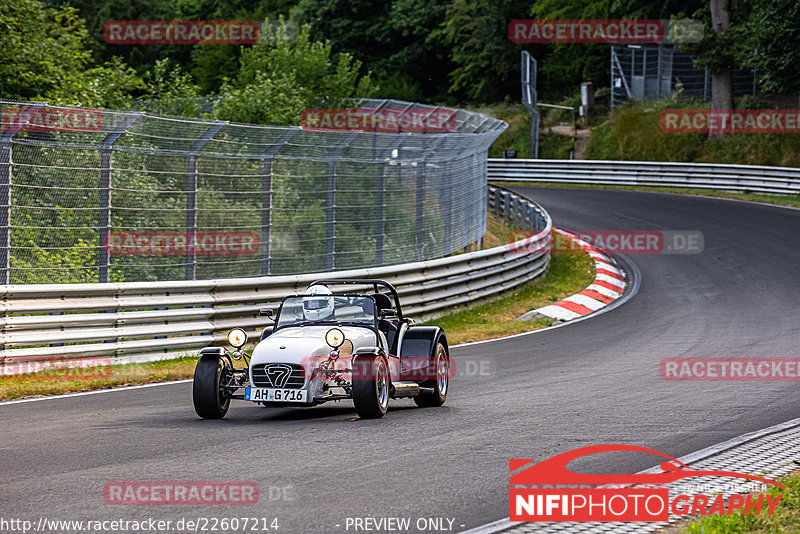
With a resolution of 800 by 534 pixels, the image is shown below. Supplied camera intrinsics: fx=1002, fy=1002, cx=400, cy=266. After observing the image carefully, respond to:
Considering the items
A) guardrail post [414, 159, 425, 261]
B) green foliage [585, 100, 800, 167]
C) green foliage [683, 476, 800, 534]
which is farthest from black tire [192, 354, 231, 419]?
green foliage [585, 100, 800, 167]

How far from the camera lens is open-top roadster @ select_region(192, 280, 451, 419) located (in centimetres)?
868

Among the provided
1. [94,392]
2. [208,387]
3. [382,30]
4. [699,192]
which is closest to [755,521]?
[208,387]

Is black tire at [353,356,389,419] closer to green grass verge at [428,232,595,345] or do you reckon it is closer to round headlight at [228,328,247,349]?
round headlight at [228,328,247,349]

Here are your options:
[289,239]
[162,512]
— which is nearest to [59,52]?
[289,239]

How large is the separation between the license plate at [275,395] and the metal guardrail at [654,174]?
91.5 feet

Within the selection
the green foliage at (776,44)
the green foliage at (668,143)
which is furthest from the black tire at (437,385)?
the green foliage at (668,143)

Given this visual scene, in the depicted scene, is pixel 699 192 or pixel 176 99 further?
pixel 699 192

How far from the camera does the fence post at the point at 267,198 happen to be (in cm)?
1445

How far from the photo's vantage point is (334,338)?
877 cm

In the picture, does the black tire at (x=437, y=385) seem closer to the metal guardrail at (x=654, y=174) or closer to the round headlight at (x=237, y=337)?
the round headlight at (x=237, y=337)

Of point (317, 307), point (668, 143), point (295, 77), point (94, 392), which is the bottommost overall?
point (94, 392)

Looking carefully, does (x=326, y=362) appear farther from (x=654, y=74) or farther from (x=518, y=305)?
(x=654, y=74)

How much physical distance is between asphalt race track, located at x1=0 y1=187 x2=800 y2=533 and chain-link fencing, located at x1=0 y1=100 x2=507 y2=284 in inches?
98.8

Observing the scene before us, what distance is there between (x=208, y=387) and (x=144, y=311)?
14.3 feet
